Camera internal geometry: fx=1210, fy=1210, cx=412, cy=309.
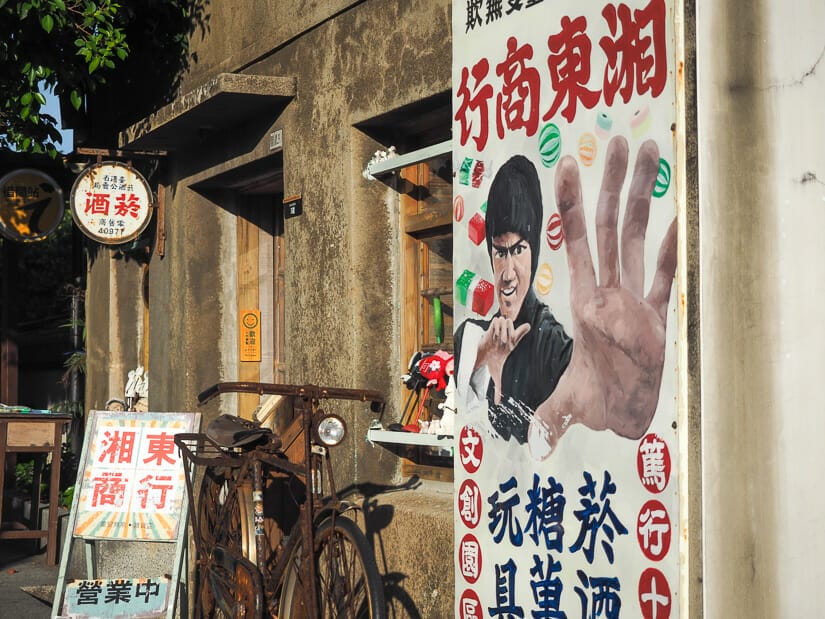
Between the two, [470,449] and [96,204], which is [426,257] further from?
[96,204]

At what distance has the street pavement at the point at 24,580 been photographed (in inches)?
305

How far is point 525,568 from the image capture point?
11.5ft

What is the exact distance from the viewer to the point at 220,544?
5.92m

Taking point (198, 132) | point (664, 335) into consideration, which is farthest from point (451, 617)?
point (198, 132)

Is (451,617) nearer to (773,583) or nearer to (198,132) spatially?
(773,583)

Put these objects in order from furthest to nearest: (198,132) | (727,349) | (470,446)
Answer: (198,132) < (470,446) < (727,349)

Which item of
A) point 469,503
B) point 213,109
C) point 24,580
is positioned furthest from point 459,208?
point 24,580

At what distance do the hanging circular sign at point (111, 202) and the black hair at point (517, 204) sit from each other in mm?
6071

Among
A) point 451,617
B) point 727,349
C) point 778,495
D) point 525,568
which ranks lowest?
point 451,617

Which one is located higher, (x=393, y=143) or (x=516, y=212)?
(x=393, y=143)

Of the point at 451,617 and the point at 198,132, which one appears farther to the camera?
the point at 198,132

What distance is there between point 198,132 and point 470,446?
546cm

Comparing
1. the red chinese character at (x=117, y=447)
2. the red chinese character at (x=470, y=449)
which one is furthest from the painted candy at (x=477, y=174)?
the red chinese character at (x=117, y=447)

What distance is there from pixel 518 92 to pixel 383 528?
3194mm
